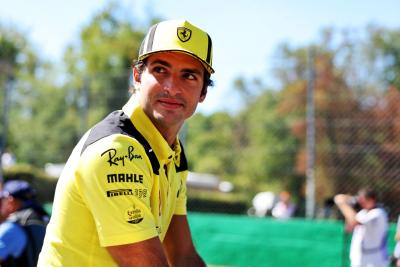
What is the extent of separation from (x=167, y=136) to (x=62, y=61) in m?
42.3

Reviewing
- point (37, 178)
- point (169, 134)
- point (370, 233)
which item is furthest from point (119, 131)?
point (37, 178)

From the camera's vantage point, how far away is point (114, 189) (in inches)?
80.4

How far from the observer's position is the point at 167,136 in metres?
2.53

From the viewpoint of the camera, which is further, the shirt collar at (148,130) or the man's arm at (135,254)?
the shirt collar at (148,130)

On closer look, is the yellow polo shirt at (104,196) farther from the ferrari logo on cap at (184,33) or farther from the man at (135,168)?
the ferrari logo on cap at (184,33)

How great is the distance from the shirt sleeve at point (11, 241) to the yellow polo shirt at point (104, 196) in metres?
3.66

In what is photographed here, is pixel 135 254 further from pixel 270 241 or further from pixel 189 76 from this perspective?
pixel 270 241

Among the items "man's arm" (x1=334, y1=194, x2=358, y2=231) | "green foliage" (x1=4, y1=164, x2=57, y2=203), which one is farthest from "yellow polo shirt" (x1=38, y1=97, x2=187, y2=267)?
"green foliage" (x1=4, y1=164, x2=57, y2=203)

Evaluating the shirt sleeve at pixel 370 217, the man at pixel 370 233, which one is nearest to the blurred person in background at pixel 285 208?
the man at pixel 370 233

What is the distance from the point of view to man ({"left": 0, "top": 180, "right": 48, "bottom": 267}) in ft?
18.7

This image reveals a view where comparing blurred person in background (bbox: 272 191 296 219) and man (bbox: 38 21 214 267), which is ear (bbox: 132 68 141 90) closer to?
man (bbox: 38 21 214 267)

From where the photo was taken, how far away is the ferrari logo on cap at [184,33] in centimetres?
231

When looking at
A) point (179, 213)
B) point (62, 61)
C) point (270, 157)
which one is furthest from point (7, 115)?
point (62, 61)

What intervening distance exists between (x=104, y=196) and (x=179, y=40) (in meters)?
0.62
